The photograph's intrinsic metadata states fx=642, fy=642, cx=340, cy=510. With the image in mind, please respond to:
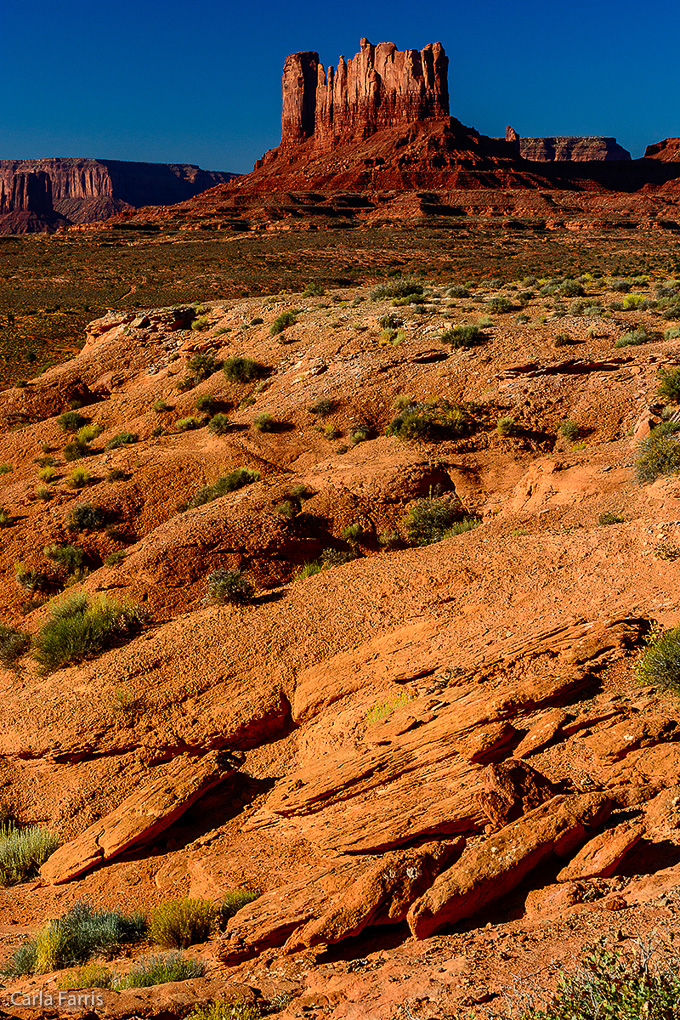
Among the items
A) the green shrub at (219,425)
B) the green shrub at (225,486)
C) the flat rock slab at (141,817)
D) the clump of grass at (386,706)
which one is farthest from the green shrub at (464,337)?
the flat rock slab at (141,817)

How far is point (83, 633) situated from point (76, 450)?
9088mm

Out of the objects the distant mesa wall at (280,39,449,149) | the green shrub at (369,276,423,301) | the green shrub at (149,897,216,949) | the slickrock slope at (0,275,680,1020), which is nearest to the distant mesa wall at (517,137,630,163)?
the distant mesa wall at (280,39,449,149)

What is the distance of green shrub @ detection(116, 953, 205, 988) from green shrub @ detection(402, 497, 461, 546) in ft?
25.5

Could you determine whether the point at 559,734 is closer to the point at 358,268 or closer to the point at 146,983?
the point at 146,983

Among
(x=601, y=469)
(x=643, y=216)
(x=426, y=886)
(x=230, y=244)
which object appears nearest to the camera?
(x=426, y=886)

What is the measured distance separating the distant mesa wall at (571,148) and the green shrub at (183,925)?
680 feet

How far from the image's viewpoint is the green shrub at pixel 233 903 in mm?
6227

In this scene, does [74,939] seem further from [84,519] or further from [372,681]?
[84,519]

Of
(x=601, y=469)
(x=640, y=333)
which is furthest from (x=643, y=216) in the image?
(x=601, y=469)

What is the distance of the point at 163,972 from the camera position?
5.52 meters

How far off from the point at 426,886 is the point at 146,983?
2.55 m

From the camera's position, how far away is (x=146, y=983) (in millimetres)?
5473

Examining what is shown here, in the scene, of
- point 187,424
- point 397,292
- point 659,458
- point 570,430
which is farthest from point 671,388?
point 397,292

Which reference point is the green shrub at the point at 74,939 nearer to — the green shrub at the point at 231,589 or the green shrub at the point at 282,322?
Result: the green shrub at the point at 231,589
